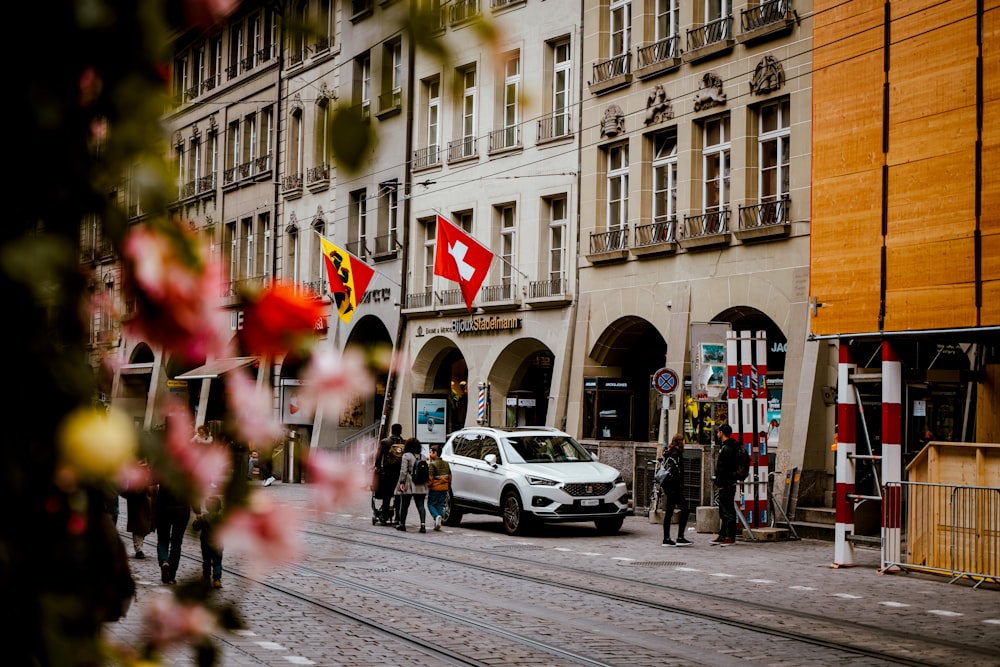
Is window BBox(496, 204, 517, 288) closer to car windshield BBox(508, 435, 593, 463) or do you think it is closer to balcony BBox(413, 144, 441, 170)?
balcony BBox(413, 144, 441, 170)

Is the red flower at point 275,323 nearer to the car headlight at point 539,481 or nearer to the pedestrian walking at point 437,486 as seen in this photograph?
the car headlight at point 539,481

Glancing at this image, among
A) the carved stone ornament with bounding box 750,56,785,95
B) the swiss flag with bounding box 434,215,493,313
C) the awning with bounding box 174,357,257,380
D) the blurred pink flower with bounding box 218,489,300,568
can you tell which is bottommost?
the blurred pink flower with bounding box 218,489,300,568

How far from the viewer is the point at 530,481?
77.0ft

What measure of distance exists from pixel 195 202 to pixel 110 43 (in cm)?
5571

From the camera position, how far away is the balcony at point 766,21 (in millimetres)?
26047

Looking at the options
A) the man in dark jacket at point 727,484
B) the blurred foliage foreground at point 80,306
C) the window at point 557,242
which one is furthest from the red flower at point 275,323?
the window at point 557,242

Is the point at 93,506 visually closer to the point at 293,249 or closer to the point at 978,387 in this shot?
the point at 978,387

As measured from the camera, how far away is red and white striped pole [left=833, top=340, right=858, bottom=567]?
58.3ft

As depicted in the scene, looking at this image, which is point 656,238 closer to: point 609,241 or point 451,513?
point 609,241

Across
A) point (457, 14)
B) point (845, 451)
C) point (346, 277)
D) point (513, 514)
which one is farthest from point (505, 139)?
point (457, 14)

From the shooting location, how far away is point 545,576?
16.7 meters

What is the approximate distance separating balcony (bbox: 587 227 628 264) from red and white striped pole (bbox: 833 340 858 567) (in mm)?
13113

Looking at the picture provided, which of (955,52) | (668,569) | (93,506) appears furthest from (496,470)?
(93,506)

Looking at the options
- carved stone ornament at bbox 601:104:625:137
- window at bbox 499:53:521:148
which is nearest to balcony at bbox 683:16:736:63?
carved stone ornament at bbox 601:104:625:137
